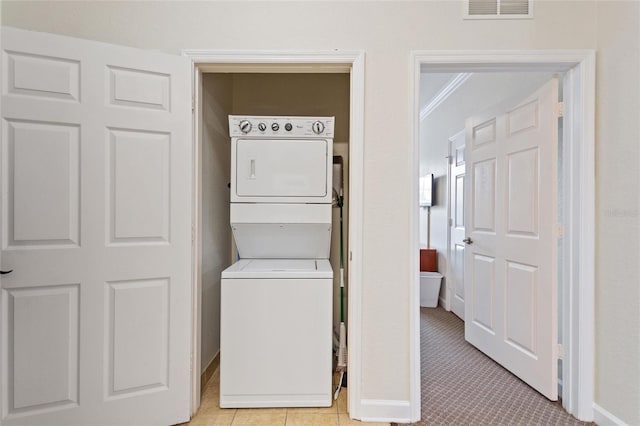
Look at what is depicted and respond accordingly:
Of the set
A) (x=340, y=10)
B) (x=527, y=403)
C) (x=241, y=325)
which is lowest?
(x=527, y=403)

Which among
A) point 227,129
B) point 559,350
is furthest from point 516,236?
point 227,129

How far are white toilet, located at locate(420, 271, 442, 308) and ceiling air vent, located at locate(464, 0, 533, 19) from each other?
3.08 metres

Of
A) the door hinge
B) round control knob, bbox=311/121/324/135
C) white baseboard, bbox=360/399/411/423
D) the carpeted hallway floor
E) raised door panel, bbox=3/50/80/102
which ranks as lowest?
the carpeted hallway floor

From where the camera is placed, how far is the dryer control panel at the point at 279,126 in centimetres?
208

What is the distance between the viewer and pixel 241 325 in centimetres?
191

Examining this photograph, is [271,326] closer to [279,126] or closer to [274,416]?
[274,416]

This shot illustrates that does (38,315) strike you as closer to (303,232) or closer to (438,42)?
(303,232)

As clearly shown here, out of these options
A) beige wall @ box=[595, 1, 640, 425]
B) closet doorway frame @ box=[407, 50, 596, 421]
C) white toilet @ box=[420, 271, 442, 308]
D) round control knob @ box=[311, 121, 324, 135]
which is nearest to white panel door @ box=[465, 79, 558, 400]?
closet doorway frame @ box=[407, 50, 596, 421]

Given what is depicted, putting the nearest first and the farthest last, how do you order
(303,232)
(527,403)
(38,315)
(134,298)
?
(38,315) → (134,298) → (527,403) → (303,232)

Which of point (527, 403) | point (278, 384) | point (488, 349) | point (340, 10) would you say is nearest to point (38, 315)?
point (278, 384)

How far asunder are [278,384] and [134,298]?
0.95 m

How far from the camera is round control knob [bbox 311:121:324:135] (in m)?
2.08

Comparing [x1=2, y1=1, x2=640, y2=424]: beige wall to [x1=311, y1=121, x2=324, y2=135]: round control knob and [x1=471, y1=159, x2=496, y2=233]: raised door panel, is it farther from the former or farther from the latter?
[x1=471, y1=159, x2=496, y2=233]: raised door panel

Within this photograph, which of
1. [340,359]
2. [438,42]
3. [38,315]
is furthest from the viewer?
[340,359]
